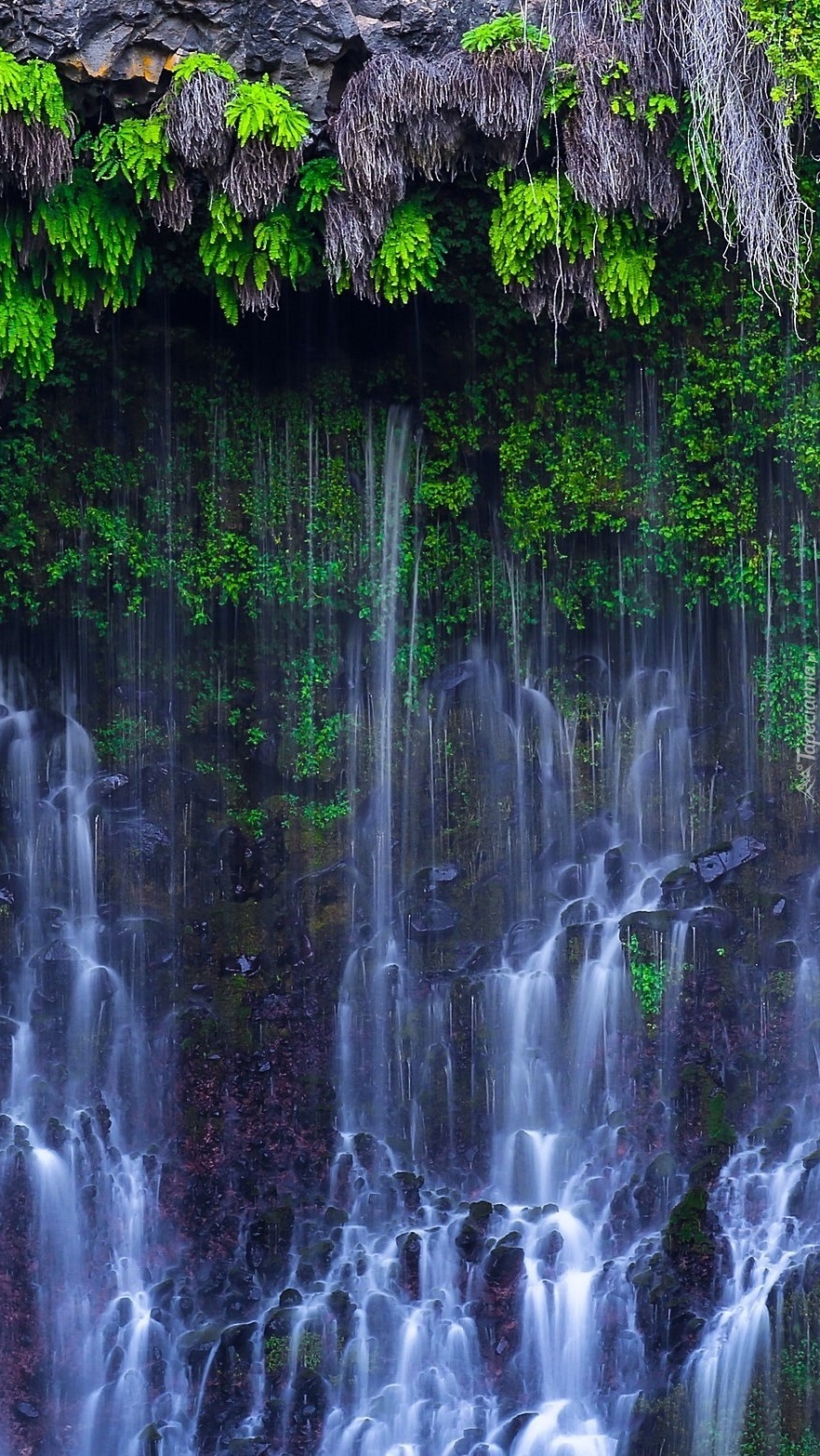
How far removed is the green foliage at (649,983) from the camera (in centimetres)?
877

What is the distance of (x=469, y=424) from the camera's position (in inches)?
356

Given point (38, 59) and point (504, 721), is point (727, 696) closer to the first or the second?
point (504, 721)

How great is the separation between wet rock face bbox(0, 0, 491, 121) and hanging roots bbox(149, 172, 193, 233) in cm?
45

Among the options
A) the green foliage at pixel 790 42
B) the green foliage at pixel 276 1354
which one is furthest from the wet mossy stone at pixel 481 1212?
the green foliage at pixel 790 42

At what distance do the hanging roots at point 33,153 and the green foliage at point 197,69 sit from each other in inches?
23.4

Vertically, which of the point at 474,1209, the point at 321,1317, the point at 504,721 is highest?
the point at 504,721

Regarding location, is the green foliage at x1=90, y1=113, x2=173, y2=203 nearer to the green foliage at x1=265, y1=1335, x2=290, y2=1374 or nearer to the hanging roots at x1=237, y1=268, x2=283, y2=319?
the hanging roots at x1=237, y1=268, x2=283, y2=319

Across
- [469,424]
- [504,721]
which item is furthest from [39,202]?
[504,721]

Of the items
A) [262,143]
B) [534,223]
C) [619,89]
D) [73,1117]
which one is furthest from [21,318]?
[73,1117]

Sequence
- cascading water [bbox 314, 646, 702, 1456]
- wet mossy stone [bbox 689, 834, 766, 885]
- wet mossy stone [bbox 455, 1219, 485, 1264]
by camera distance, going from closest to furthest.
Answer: cascading water [bbox 314, 646, 702, 1456], wet mossy stone [bbox 455, 1219, 485, 1264], wet mossy stone [bbox 689, 834, 766, 885]

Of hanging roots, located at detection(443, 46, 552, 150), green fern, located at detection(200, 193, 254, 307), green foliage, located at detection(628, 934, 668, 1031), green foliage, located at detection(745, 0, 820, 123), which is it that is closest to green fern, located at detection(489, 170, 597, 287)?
hanging roots, located at detection(443, 46, 552, 150)

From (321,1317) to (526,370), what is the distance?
5766mm

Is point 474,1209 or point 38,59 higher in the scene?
point 38,59

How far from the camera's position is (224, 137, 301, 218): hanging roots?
6836mm
